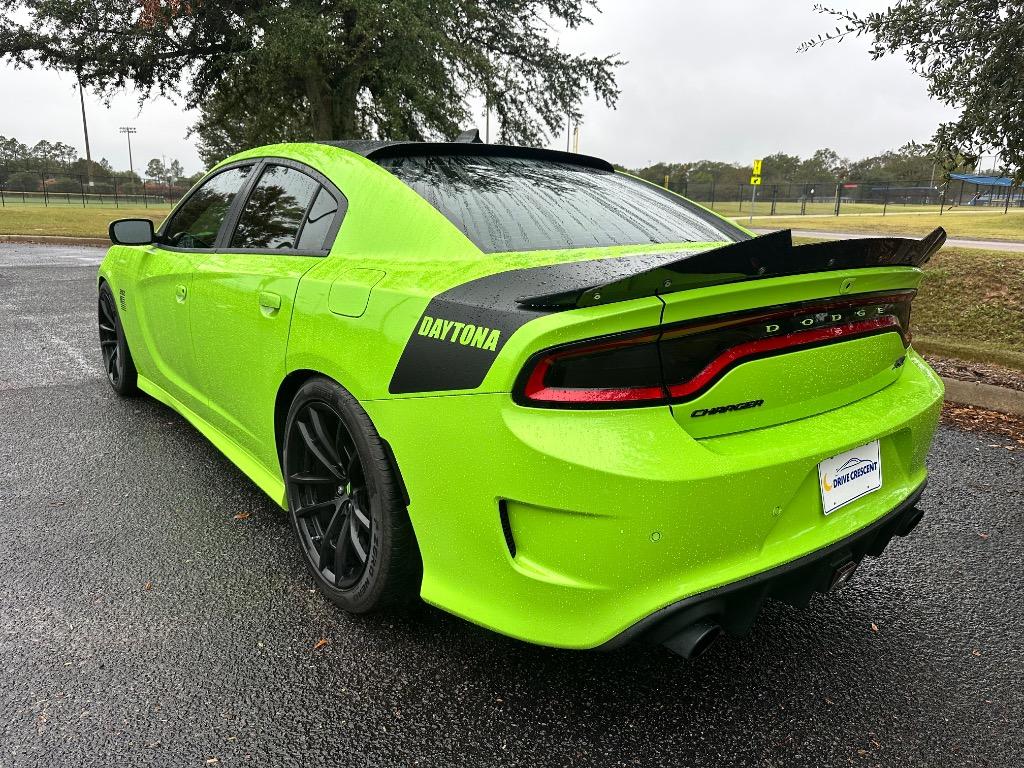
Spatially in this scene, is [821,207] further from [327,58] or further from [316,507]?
[316,507]

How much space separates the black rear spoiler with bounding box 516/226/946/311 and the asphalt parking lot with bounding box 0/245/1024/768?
1115mm

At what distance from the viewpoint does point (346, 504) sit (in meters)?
2.33

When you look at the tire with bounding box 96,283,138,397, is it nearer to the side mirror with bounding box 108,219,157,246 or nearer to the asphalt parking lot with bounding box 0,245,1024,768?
the side mirror with bounding box 108,219,157,246

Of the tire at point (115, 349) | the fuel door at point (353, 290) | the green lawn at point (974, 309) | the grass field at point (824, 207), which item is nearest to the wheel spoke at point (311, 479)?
the fuel door at point (353, 290)

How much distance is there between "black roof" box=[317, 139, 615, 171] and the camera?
8.62 feet

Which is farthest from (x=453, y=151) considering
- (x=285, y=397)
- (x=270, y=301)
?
(x=285, y=397)

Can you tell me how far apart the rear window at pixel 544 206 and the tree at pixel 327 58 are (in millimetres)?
13800

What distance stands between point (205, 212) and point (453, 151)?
58.3 inches

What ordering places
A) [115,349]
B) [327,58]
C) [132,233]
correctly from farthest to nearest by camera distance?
[327,58]
[115,349]
[132,233]

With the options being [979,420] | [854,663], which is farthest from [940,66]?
[854,663]

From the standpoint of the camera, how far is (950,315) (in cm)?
713

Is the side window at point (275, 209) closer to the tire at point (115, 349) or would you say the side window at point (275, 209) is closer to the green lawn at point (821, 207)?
the tire at point (115, 349)

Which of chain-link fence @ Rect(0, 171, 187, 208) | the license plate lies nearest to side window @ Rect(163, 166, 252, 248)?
the license plate

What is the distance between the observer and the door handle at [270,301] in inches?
98.0
